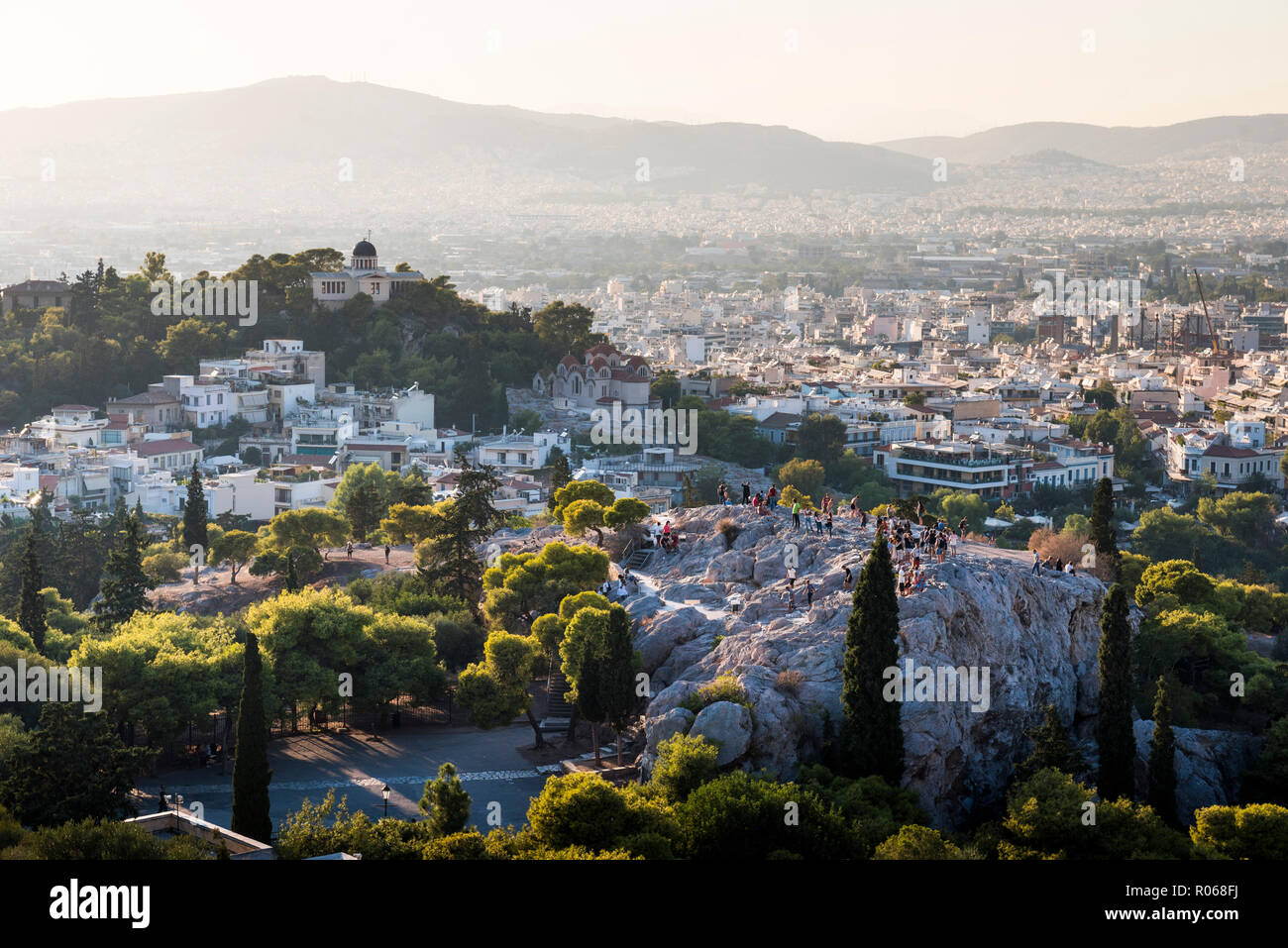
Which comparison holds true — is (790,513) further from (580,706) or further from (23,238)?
(23,238)

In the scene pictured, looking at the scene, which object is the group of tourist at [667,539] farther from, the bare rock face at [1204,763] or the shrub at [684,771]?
the shrub at [684,771]

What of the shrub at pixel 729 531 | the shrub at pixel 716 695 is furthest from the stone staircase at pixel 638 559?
the shrub at pixel 716 695

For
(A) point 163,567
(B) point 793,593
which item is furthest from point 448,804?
(A) point 163,567

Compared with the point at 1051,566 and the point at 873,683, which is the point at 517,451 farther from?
the point at 873,683

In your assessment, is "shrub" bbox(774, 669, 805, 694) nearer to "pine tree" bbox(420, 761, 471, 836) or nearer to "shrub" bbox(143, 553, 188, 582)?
"pine tree" bbox(420, 761, 471, 836)

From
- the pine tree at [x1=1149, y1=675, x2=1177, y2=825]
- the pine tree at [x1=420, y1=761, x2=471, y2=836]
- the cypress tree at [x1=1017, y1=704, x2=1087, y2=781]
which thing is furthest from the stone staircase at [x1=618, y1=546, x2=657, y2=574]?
the pine tree at [x1=420, y1=761, x2=471, y2=836]

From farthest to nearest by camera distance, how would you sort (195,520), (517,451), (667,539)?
(517,451) → (195,520) → (667,539)
